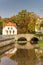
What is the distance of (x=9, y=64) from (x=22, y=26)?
73.5 m

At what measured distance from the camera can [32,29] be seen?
85625mm

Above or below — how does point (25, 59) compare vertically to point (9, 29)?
below

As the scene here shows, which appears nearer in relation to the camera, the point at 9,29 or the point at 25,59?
the point at 25,59

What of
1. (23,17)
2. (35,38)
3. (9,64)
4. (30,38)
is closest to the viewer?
(9,64)

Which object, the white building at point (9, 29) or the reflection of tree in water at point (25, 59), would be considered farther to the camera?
the white building at point (9, 29)

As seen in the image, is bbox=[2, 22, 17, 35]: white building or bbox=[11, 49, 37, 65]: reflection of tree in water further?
bbox=[2, 22, 17, 35]: white building

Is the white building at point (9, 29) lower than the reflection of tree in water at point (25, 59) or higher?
higher

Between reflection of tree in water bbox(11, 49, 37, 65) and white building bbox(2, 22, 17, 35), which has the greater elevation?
white building bbox(2, 22, 17, 35)

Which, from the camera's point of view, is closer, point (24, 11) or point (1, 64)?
point (1, 64)

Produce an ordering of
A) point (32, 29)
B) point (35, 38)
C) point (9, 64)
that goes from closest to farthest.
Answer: point (9, 64), point (35, 38), point (32, 29)

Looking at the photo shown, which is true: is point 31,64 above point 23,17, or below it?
below

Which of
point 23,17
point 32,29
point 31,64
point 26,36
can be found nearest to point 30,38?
point 26,36

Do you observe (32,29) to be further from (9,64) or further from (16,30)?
(9,64)

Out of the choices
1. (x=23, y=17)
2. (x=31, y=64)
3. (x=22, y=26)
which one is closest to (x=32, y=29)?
(x=22, y=26)
